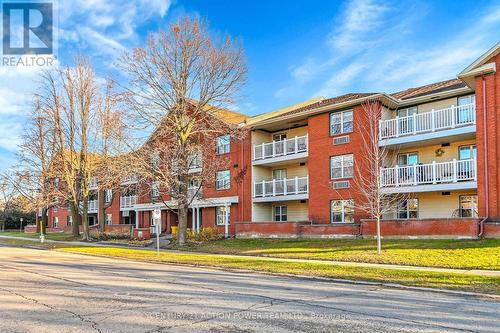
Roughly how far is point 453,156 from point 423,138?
2405 mm

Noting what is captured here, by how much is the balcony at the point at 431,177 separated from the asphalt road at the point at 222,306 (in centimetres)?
1283

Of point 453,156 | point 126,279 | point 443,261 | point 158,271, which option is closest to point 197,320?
point 126,279

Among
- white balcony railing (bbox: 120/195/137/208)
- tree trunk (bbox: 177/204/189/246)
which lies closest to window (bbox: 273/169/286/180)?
tree trunk (bbox: 177/204/189/246)

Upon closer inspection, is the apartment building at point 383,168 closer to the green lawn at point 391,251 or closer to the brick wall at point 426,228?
the brick wall at point 426,228

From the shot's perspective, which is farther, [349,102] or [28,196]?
[28,196]

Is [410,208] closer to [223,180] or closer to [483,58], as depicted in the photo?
[483,58]

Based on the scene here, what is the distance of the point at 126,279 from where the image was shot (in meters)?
13.0

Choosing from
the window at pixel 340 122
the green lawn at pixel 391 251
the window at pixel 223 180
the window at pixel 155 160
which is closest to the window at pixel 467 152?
the window at pixel 340 122

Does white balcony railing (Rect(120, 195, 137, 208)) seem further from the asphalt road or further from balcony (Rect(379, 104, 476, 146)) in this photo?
the asphalt road

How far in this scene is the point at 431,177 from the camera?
24.3m

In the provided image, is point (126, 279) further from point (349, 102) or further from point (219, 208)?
point (219, 208)

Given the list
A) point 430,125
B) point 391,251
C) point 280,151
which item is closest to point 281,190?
point 280,151

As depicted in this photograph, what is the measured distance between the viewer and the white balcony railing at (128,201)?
146 ft

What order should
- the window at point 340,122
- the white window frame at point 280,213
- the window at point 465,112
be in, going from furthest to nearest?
1. the white window frame at point 280,213
2. the window at point 340,122
3. the window at point 465,112
